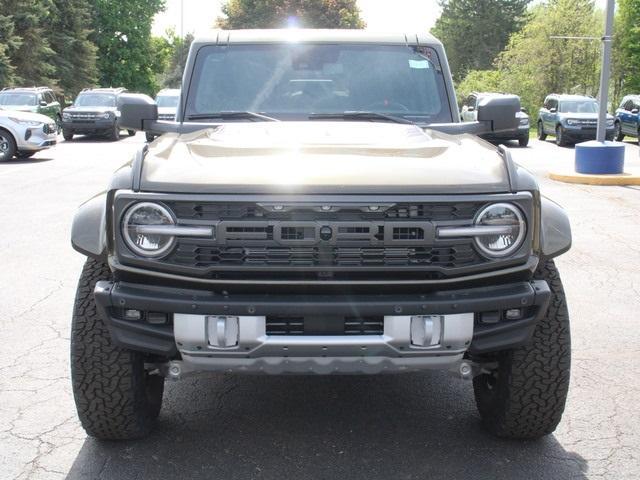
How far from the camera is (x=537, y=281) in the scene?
3324 mm

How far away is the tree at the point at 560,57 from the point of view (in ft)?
136

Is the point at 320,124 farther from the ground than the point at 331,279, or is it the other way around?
the point at 320,124

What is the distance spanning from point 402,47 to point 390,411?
230 cm

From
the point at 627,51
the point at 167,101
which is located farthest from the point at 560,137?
the point at 627,51

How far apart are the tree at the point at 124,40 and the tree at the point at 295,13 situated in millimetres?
7054

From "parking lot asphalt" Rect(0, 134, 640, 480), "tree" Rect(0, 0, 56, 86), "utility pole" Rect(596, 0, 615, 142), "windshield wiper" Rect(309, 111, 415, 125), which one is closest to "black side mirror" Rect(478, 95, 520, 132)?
"windshield wiper" Rect(309, 111, 415, 125)

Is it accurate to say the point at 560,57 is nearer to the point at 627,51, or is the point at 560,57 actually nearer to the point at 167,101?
the point at 627,51

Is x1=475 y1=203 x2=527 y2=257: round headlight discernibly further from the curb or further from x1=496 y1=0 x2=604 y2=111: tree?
x1=496 y1=0 x2=604 y2=111: tree

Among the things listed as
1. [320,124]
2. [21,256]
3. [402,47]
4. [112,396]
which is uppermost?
[402,47]

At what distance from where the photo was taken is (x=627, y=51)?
4984 cm

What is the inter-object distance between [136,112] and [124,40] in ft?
198

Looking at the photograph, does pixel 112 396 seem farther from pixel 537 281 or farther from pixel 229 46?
pixel 229 46

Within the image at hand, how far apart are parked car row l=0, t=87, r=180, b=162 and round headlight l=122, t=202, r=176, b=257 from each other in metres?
16.4

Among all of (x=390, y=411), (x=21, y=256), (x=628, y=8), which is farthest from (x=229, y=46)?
(x=628, y=8)
